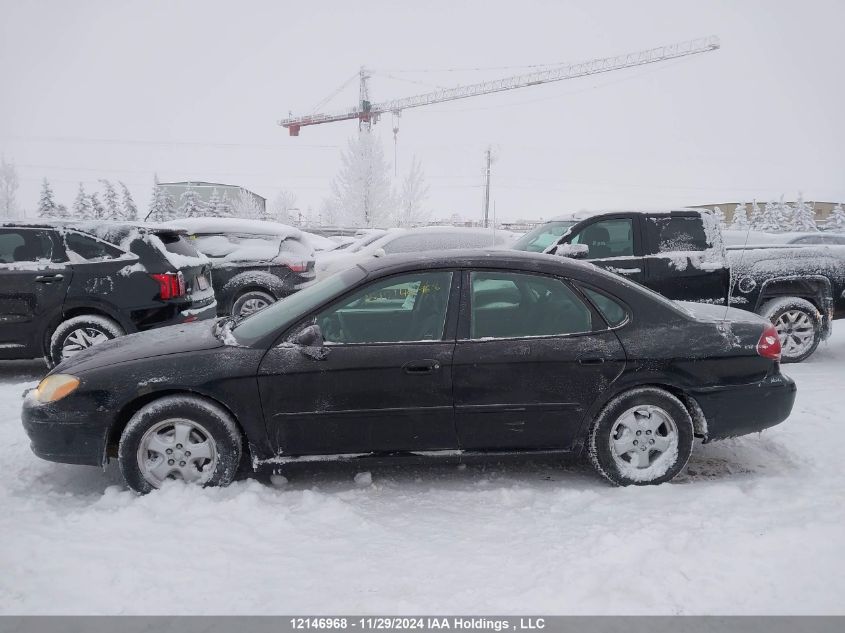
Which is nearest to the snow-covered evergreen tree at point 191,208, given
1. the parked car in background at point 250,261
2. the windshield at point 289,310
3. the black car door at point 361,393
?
the parked car in background at point 250,261

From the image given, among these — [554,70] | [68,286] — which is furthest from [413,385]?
[554,70]

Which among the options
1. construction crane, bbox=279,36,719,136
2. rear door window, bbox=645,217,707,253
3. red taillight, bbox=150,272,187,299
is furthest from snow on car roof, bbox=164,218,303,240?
construction crane, bbox=279,36,719,136

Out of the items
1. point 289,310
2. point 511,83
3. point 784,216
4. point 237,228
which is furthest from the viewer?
point 511,83

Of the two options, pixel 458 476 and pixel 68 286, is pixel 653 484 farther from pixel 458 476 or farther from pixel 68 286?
pixel 68 286

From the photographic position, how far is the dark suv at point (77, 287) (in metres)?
6.05

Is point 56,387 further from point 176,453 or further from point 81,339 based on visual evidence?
point 81,339

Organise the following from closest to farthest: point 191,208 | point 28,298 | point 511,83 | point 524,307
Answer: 1. point 524,307
2. point 28,298
3. point 191,208
4. point 511,83

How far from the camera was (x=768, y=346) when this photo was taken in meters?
3.77

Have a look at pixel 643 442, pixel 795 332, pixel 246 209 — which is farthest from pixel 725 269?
pixel 246 209

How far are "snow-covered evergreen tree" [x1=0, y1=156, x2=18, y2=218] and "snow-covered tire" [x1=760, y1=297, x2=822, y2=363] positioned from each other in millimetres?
64494

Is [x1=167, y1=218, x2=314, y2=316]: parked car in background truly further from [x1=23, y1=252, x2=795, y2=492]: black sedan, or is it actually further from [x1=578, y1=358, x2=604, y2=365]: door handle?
[x1=578, y1=358, x2=604, y2=365]: door handle

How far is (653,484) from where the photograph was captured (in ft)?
12.0

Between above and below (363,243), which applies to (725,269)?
below
